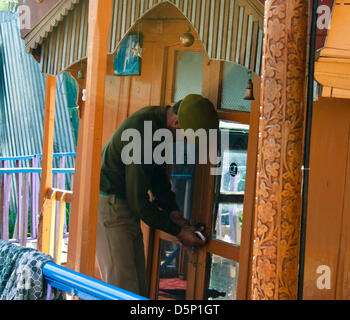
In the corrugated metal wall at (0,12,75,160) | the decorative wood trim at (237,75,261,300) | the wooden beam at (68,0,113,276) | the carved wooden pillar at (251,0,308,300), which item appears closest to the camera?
the carved wooden pillar at (251,0,308,300)

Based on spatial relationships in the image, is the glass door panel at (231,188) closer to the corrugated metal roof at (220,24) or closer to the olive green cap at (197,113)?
the olive green cap at (197,113)

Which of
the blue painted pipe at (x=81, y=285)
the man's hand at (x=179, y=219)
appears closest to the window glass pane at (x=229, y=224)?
the man's hand at (x=179, y=219)

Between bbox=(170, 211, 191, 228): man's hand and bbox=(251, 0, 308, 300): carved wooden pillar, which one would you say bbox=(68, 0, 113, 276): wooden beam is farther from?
bbox=(170, 211, 191, 228): man's hand

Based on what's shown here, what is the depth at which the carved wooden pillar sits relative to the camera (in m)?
1.48

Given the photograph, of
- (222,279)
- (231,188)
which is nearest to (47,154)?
(231,188)

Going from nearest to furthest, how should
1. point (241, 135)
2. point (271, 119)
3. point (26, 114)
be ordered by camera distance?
point (271, 119)
point (241, 135)
point (26, 114)

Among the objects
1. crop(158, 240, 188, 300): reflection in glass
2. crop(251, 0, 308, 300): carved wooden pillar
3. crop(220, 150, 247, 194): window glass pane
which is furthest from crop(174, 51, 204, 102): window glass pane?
crop(251, 0, 308, 300): carved wooden pillar

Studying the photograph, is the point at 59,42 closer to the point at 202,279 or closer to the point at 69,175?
the point at 202,279

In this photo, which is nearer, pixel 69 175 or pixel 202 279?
pixel 202 279

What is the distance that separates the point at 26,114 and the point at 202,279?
7.95 metres

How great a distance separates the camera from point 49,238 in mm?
5086

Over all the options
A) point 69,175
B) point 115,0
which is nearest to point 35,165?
point 69,175

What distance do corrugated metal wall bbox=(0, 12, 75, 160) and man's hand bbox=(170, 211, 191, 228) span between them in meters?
7.36

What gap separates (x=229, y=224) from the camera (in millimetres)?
3867
